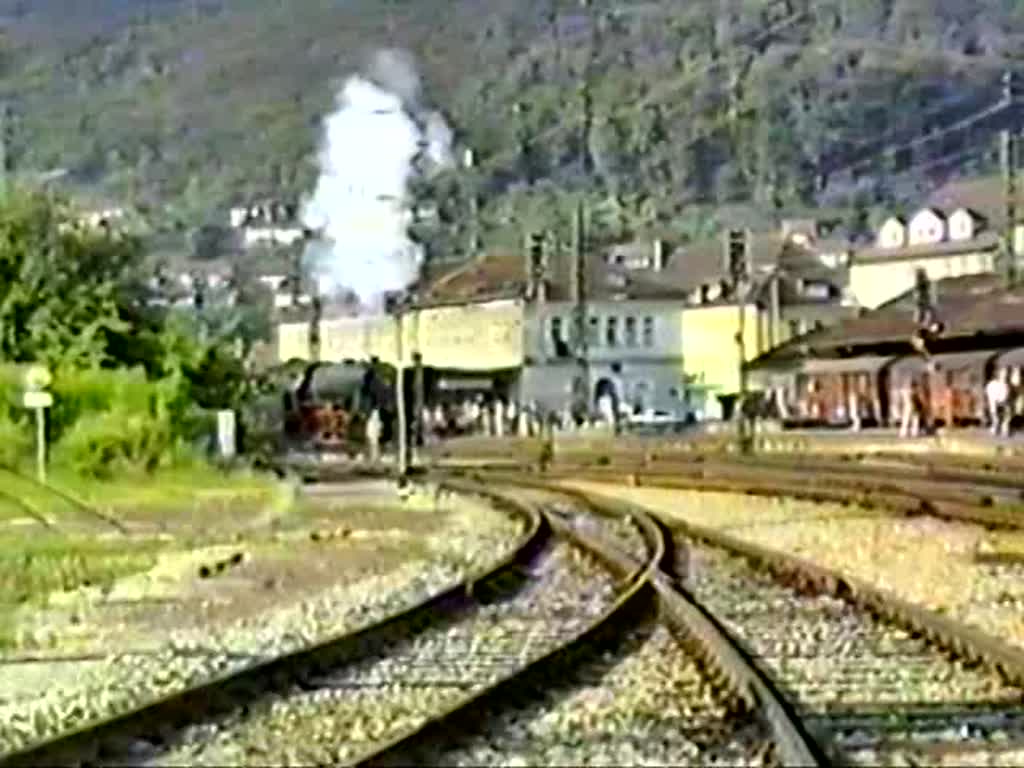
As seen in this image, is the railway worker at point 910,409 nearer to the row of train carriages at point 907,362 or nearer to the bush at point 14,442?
the row of train carriages at point 907,362

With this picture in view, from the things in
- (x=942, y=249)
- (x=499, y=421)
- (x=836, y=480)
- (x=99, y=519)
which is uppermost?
(x=942, y=249)

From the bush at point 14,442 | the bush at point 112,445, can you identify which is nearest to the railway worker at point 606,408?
the bush at point 112,445

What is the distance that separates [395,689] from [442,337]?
5115 inches

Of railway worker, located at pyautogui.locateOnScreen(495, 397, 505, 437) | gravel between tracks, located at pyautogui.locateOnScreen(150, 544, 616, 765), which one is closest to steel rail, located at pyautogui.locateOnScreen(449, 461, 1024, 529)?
gravel between tracks, located at pyautogui.locateOnScreen(150, 544, 616, 765)

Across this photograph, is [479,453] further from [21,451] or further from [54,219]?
[21,451]

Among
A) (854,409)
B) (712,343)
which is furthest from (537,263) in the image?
(712,343)

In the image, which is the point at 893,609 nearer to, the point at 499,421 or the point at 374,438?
the point at 374,438

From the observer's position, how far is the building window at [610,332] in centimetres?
13838

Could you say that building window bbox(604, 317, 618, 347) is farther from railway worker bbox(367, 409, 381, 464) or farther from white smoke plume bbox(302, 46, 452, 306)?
railway worker bbox(367, 409, 381, 464)

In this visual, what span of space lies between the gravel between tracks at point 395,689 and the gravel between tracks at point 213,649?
73 centimetres

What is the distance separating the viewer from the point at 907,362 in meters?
84.6

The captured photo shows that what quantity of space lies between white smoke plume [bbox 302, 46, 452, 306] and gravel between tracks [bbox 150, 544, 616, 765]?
200 feet

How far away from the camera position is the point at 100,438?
5019 cm

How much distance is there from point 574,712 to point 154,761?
8.03 ft
